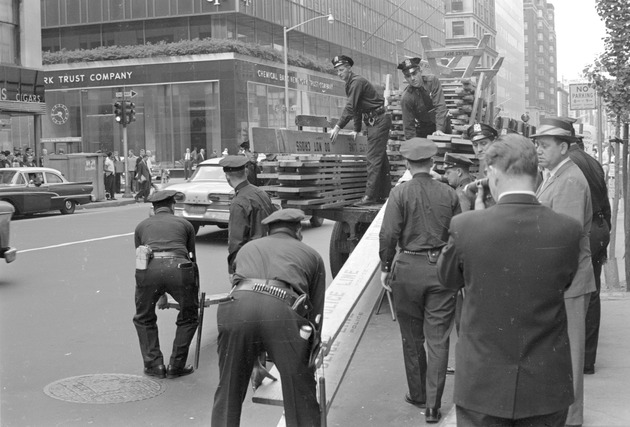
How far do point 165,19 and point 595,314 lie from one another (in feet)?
161

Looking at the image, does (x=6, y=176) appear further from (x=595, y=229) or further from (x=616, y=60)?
(x=595, y=229)

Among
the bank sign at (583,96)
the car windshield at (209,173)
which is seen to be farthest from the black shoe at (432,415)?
the car windshield at (209,173)

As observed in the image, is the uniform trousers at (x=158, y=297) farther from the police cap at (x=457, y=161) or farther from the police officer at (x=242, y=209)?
the police cap at (x=457, y=161)

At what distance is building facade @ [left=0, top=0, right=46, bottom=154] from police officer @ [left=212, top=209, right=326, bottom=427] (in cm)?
3072

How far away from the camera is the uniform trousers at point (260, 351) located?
15.4ft

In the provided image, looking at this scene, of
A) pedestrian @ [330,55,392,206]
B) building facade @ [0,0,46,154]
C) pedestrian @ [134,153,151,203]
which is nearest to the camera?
pedestrian @ [330,55,392,206]

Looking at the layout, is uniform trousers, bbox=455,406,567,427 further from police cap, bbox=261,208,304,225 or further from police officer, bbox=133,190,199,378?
police officer, bbox=133,190,199,378

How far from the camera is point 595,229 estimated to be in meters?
6.74

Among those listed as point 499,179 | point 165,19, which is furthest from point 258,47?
point 499,179

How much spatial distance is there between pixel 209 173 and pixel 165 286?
35.9 feet

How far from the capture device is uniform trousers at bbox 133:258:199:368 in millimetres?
7105

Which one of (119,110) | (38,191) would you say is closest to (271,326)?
(38,191)

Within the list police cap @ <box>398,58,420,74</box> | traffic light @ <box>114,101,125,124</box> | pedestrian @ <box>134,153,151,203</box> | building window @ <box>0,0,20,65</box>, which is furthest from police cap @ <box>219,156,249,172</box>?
building window @ <box>0,0,20,65</box>

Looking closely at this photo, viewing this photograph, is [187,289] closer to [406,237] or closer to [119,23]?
[406,237]
